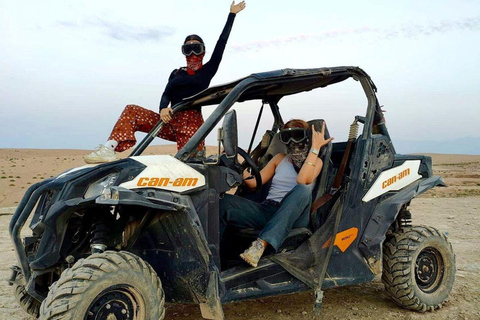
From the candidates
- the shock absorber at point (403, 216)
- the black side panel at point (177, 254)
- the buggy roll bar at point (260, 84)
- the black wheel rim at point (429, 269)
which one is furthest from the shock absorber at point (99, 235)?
the black wheel rim at point (429, 269)

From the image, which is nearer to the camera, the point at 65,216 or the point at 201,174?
the point at 65,216

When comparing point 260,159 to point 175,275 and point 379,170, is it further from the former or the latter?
point 175,275

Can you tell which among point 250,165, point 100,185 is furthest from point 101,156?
point 250,165

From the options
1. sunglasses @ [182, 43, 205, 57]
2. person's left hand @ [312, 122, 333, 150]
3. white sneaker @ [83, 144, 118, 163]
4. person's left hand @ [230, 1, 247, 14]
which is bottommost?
white sneaker @ [83, 144, 118, 163]

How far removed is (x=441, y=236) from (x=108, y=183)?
3.88 meters

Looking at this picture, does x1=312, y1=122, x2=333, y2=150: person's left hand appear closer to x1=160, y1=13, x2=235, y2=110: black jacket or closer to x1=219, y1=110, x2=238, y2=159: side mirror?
x1=219, y1=110, x2=238, y2=159: side mirror

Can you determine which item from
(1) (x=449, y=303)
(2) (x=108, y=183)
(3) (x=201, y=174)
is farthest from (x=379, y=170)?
(2) (x=108, y=183)

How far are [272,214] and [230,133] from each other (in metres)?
1.43

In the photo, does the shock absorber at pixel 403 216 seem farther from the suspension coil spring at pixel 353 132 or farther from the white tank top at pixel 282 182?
the white tank top at pixel 282 182

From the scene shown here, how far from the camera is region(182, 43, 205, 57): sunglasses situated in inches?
219

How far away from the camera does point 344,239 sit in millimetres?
4848

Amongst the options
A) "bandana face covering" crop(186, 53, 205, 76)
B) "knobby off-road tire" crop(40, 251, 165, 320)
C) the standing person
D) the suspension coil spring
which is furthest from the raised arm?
"knobby off-road tire" crop(40, 251, 165, 320)

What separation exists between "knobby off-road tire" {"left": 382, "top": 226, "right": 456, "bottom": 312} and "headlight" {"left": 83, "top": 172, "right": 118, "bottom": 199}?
3239 mm

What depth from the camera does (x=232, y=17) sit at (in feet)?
19.3
